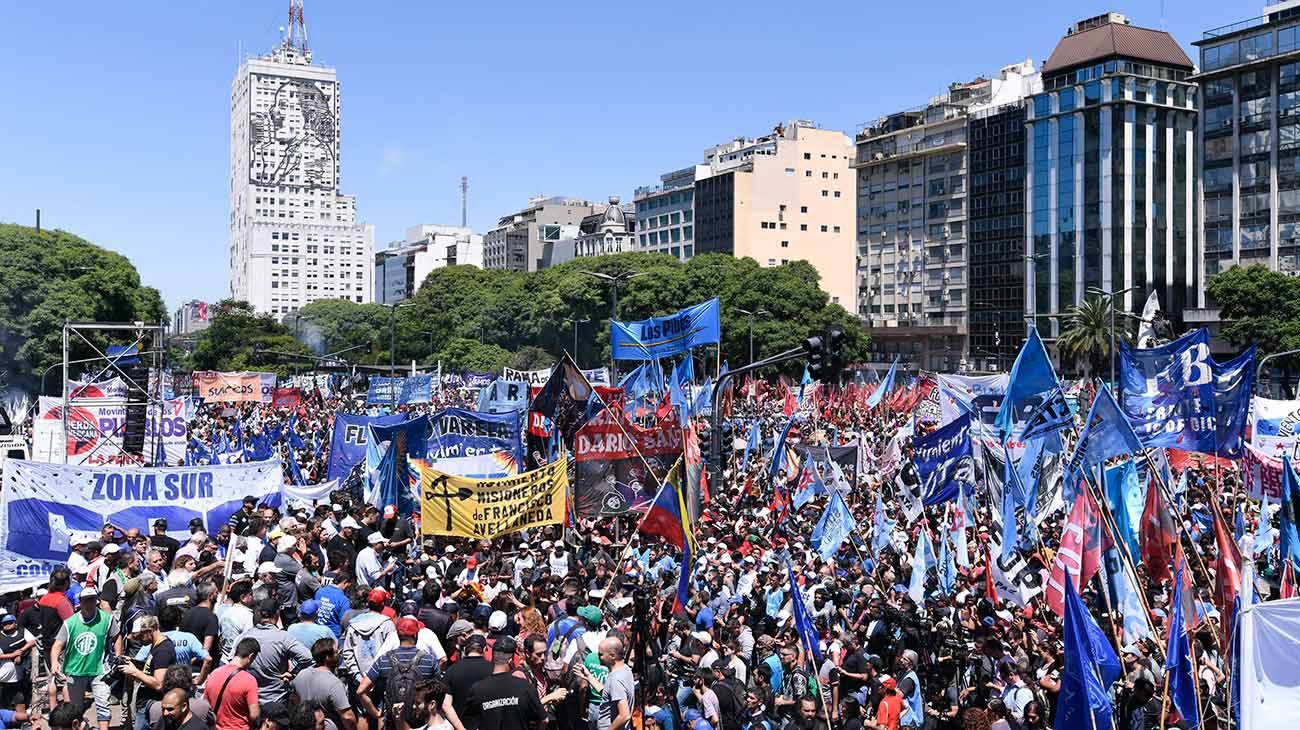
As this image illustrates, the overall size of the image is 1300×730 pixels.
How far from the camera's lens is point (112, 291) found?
2581 inches

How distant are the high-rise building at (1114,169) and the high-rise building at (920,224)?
766 centimetres

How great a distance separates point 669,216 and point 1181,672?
117 meters

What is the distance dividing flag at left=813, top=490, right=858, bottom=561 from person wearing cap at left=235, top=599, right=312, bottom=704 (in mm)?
8969

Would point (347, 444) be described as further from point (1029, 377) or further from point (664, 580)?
point (1029, 377)

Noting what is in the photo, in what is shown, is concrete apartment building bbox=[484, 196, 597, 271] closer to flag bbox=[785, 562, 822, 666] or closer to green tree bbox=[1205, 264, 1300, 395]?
green tree bbox=[1205, 264, 1300, 395]

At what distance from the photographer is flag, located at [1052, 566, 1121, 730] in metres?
8.91

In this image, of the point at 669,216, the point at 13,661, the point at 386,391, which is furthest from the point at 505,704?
the point at 669,216

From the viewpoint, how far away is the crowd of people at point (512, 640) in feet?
29.0

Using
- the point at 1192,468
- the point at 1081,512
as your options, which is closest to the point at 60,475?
the point at 1081,512

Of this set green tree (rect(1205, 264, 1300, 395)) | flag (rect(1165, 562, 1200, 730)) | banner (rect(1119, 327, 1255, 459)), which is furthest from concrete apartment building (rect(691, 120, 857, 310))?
flag (rect(1165, 562, 1200, 730))

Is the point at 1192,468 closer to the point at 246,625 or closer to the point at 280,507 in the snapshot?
the point at 280,507

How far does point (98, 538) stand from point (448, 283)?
3640 inches

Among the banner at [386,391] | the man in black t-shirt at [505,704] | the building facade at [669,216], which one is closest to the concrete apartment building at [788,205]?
the building facade at [669,216]

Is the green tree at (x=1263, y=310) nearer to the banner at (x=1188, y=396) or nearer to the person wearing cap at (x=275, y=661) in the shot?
the banner at (x=1188, y=396)
